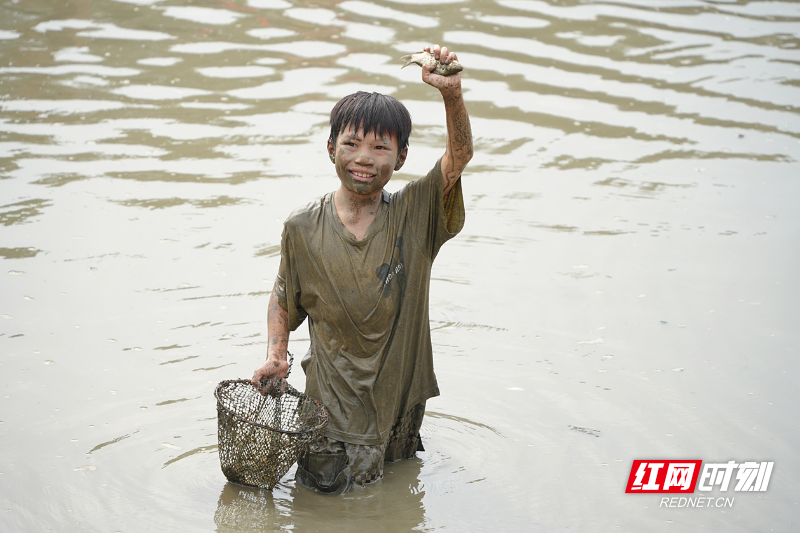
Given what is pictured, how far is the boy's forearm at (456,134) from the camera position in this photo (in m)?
3.03

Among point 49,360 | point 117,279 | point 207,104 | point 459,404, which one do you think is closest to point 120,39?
point 207,104

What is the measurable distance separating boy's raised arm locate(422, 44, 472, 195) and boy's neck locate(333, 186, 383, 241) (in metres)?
0.30

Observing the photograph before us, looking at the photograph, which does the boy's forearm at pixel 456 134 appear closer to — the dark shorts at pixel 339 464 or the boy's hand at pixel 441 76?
the boy's hand at pixel 441 76

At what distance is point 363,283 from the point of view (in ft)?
10.8

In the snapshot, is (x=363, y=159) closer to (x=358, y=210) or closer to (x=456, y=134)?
(x=358, y=210)

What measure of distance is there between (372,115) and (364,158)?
16 cm

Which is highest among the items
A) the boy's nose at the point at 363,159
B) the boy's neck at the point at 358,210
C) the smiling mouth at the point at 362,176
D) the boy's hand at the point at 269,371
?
the boy's nose at the point at 363,159

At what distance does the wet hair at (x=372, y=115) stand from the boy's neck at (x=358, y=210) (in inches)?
10.3

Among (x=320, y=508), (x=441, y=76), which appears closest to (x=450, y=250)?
(x=320, y=508)

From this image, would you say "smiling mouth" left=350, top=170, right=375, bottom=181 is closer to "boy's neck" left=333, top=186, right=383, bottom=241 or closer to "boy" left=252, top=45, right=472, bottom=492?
"boy" left=252, top=45, right=472, bottom=492

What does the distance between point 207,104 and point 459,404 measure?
5.25 m

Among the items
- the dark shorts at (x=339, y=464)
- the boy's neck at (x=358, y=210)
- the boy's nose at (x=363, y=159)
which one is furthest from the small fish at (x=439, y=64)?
the dark shorts at (x=339, y=464)

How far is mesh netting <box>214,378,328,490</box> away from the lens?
10.6 ft

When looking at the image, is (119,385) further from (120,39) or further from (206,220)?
(120,39)
